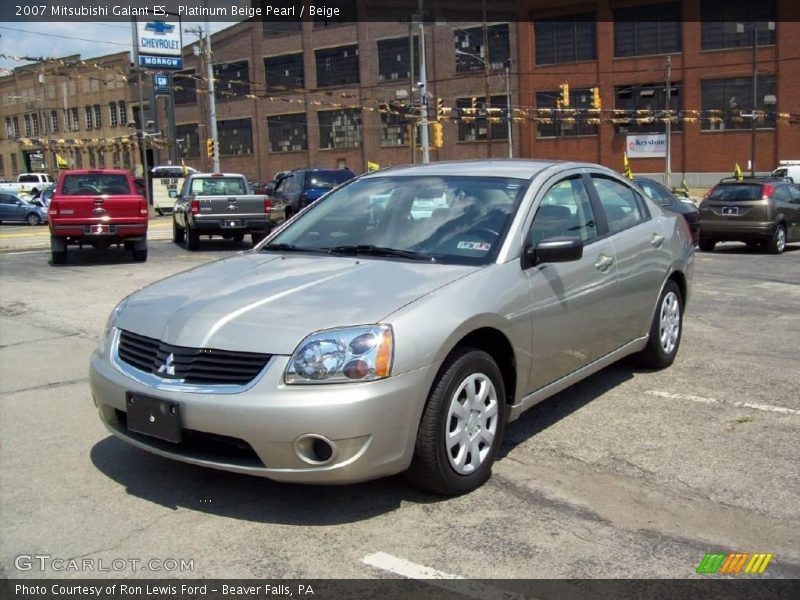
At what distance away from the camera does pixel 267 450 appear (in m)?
3.60

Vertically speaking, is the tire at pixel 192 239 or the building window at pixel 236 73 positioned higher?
the building window at pixel 236 73

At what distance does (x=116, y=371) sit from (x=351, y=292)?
4.16 feet

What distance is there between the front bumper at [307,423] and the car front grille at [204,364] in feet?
0.26

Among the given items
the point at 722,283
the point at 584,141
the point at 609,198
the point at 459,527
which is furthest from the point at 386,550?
the point at 584,141

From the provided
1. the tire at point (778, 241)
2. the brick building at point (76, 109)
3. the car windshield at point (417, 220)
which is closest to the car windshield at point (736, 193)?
the tire at point (778, 241)

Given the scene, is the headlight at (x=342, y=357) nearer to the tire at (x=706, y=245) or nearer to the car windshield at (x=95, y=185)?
the car windshield at (x=95, y=185)

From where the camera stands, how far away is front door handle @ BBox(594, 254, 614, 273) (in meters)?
5.27

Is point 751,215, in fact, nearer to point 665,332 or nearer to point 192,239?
point 665,332

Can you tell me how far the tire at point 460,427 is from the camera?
386cm

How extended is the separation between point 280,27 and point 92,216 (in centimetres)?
5311

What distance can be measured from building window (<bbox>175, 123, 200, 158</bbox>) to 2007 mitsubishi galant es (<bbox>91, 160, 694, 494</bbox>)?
230 feet

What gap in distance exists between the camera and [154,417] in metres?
3.79

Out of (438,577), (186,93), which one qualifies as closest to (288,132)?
Result: (186,93)

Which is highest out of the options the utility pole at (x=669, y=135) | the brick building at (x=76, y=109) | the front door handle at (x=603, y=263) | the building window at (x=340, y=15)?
the building window at (x=340, y=15)
